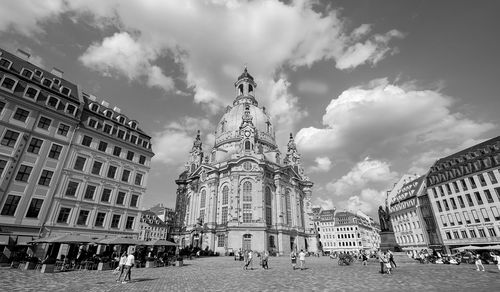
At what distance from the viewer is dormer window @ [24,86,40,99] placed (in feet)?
91.3

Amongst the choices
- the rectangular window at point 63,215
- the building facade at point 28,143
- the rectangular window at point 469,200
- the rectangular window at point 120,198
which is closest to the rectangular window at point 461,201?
the rectangular window at point 469,200

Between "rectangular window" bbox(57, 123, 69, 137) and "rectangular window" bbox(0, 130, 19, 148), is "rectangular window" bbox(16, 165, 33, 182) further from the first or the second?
"rectangular window" bbox(57, 123, 69, 137)

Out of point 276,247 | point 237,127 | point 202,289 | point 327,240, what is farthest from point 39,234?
point 327,240

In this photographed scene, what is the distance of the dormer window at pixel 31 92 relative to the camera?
27834mm

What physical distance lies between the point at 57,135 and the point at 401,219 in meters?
78.3

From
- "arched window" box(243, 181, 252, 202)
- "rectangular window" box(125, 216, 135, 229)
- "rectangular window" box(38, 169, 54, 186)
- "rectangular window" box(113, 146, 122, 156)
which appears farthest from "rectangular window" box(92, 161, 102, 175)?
"arched window" box(243, 181, 252, 202)

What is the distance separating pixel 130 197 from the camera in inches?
1377

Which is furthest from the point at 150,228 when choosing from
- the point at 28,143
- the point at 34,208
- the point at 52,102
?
the point at 52,102

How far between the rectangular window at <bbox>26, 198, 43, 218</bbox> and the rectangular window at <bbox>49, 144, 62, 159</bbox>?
534cm

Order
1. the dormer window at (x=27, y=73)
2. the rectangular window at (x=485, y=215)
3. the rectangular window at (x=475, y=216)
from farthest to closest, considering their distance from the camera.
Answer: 1. the rectangular window at (x=475, y=216)
2. the rectangular window at (x=485, y=215)
3. the dormer window at (x=27, y=73)

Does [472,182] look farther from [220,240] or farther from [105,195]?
[105,195]

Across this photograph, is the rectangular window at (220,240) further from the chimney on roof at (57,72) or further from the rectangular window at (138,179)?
the chimney on roof at (57,72)

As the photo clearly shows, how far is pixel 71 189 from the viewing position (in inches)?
1172

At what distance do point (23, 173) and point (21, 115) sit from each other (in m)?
6.68
